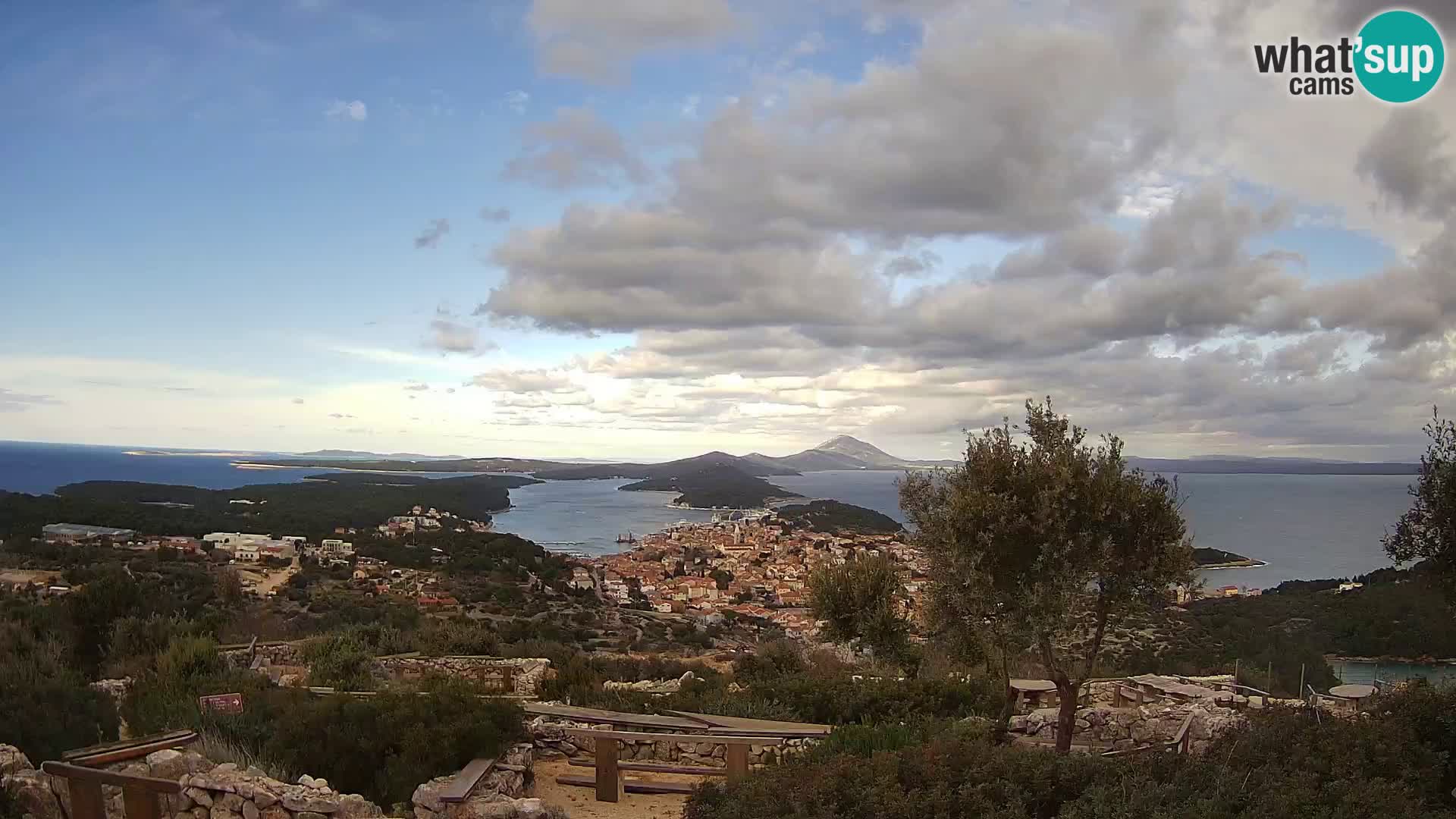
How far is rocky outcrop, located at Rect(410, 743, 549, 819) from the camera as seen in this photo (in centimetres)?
584

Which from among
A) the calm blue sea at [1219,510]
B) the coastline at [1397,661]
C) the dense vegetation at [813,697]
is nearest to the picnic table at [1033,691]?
the dense vegetation at [813,697]

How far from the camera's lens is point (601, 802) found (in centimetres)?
747

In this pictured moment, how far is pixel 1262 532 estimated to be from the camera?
2400 inches

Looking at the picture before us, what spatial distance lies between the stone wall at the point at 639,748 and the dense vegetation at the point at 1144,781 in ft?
4.78

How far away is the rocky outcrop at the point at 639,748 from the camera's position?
26.9ft

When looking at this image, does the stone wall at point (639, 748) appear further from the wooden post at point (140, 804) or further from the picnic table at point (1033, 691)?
the picnic table at point (1033, 691)

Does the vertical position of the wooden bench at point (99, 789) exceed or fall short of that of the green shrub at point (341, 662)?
it exceeds it

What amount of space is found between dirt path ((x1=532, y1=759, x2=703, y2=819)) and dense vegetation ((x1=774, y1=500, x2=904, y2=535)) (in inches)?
1480

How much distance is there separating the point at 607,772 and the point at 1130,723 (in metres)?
6.23

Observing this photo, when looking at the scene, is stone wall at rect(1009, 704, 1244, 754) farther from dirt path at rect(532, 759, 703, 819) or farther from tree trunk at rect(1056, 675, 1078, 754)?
dirt path at rect(532, 759, 703, 819)

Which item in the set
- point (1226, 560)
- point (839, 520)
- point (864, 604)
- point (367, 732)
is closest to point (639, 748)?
point (367, 732)

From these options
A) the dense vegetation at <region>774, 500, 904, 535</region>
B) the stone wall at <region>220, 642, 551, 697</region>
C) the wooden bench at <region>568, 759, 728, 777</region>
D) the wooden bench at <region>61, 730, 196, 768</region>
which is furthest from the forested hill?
the wooden bench at <region>568, 759, 728, 777</region>

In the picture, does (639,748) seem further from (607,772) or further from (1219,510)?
(1219,510)

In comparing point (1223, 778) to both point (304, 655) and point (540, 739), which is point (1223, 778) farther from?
point (304, 655)
